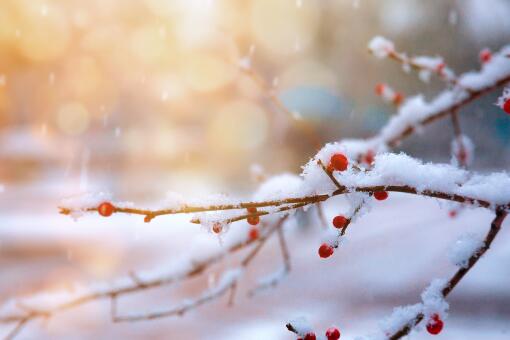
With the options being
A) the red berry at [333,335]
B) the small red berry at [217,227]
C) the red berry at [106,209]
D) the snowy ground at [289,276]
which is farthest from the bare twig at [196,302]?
the red berry at [106,209]

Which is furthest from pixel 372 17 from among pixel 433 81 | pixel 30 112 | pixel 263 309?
pixel 30 112

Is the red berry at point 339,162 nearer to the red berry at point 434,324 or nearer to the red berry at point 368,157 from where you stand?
the red berry at point 434,324

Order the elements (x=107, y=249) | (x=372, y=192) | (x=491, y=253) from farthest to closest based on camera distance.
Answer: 1. (x=107, y=249)
2. (x=491, y=253)
3. (x=372, y=192)

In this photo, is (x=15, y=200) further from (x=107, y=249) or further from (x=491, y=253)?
(x=491, y=253)

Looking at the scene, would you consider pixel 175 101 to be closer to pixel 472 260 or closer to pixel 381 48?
pixel 381 48

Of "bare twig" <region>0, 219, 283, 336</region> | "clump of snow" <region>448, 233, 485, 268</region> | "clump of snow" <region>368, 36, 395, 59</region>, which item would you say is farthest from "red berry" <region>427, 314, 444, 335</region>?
"clump of snow" <region>368, 36, 395, 59</region>

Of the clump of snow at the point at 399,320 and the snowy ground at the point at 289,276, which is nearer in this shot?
the clump of snow at the point at 399,320

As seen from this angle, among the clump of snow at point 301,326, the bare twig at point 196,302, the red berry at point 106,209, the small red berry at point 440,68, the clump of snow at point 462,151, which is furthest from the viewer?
the clump of snow at point 462,151

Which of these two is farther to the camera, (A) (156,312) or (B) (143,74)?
(B) (143,74)
